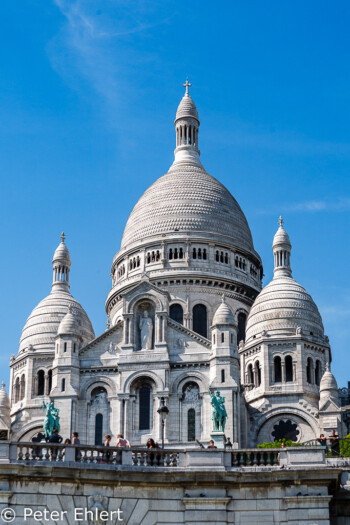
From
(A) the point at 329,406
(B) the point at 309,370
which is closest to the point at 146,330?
(B) the point at 309,370

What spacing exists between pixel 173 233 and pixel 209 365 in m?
19.7

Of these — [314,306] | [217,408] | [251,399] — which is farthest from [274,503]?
[314,306]

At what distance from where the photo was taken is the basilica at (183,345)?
73625 millimetres

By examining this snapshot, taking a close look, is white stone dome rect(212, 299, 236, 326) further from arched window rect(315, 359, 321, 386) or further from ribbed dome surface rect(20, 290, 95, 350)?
ribbed dome surface rect(20, 290, 95, 350)

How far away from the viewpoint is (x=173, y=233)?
91.5 metres

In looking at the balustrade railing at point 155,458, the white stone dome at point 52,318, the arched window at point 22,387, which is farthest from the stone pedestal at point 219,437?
the arched window at point 22,387

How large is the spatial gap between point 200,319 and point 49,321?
38.1 feet

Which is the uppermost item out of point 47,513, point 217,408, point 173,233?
point 173,233

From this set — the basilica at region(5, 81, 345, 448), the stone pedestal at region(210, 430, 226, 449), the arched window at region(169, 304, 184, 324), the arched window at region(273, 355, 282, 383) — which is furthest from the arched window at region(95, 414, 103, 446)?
the stone pedestal at region(210, 430, 226, 449)

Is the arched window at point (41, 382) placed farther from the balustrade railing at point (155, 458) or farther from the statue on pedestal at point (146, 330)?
the balustrade railing at point (155, 458)

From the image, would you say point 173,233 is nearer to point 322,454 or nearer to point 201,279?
point 201,279

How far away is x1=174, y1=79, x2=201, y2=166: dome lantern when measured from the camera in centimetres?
10275

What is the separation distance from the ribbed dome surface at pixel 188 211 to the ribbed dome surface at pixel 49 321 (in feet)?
29.5

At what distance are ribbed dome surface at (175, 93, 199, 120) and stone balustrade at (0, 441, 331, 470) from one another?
247 feet
